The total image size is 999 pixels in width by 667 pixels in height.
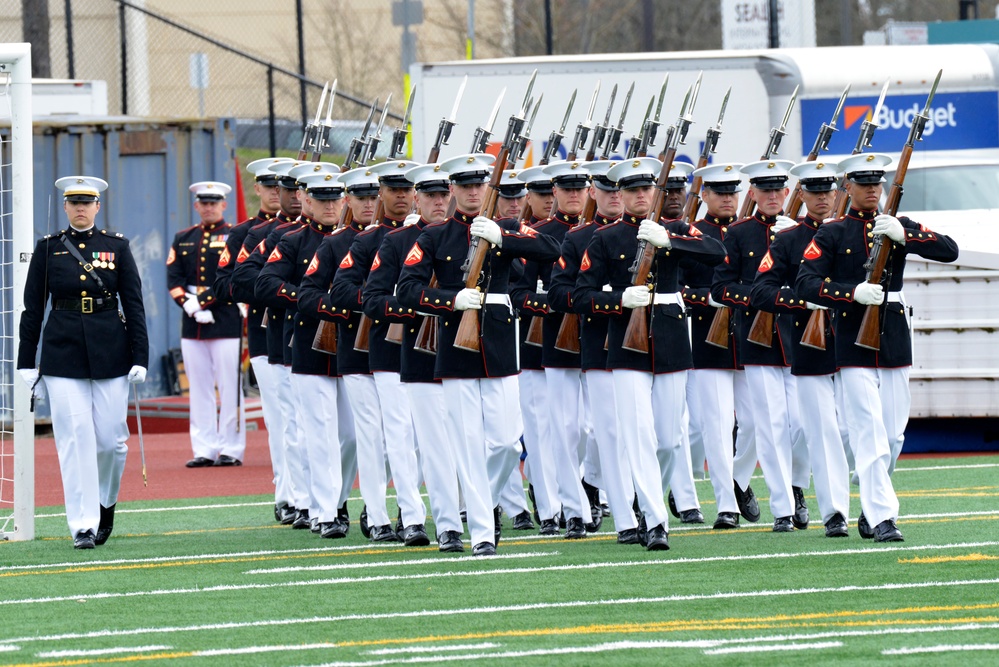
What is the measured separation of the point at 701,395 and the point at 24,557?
4104mm

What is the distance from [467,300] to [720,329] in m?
2.18

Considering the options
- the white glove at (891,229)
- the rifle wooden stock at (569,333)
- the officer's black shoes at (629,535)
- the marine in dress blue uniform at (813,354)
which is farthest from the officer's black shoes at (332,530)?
the white glove at (891,229)

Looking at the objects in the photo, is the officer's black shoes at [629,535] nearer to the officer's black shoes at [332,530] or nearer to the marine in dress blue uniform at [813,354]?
the marine in dress blue uniform at [813,354]

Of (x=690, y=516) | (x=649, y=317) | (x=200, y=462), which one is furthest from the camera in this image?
(x=200, y=462)

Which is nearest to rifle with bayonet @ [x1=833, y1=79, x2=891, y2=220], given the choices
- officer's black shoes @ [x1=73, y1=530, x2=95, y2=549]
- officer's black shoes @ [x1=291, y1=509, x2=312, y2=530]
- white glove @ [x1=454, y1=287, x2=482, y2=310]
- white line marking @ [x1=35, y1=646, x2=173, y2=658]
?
white glove @ [x1=454, y1=287, x2=482, y2=310]

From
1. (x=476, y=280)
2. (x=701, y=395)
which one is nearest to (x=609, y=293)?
(x=476, y=280)

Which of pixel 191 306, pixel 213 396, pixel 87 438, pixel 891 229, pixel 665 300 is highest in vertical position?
pixel 891 229

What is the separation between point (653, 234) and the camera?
1071 centimetres

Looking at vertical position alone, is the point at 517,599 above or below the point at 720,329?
below

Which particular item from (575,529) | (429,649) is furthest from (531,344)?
(429,649)

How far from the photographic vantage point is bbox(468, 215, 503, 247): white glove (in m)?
10.6

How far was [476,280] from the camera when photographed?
10680 millimetres

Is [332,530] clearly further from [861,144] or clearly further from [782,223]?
[861,144]

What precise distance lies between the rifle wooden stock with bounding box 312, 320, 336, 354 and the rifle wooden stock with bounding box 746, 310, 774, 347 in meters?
2.46
